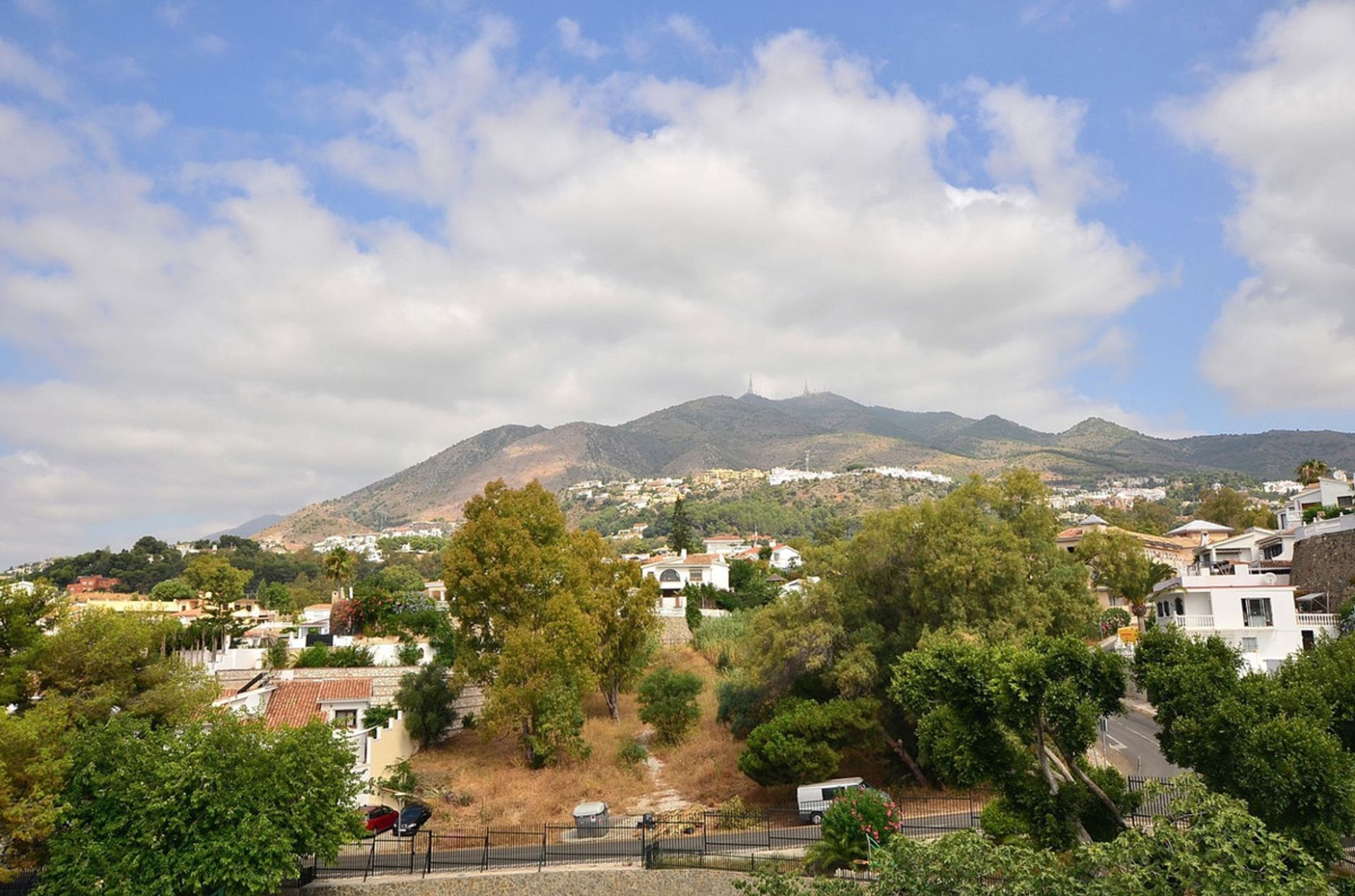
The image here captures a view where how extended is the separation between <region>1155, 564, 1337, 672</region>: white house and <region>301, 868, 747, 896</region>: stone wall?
72.9 feet

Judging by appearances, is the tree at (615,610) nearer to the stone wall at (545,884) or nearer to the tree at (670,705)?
the tree at (670,705)

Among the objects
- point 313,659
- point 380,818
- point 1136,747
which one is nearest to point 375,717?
point 380,818

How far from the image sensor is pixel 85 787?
1597 centimetres

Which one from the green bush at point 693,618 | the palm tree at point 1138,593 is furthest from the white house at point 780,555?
the palm tree at point 1138,593

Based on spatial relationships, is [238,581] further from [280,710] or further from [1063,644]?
[1063,644]

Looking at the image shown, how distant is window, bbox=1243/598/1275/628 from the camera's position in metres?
29.9

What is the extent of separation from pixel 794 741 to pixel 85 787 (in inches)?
639

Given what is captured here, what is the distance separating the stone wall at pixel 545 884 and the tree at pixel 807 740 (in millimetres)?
5608

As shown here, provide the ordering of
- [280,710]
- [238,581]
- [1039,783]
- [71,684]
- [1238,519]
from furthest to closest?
[1238,519] < [238,581] < [280,710] < [71,684] < [1039,783]

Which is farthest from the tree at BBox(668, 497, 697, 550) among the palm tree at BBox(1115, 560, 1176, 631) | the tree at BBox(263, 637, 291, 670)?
the tree at BBox(263, 637, 291, 670)

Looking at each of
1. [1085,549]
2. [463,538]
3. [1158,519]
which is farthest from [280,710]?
[1158,519]

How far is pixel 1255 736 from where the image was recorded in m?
11.4

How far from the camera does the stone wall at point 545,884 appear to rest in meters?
16.6

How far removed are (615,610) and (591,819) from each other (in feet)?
35.5
